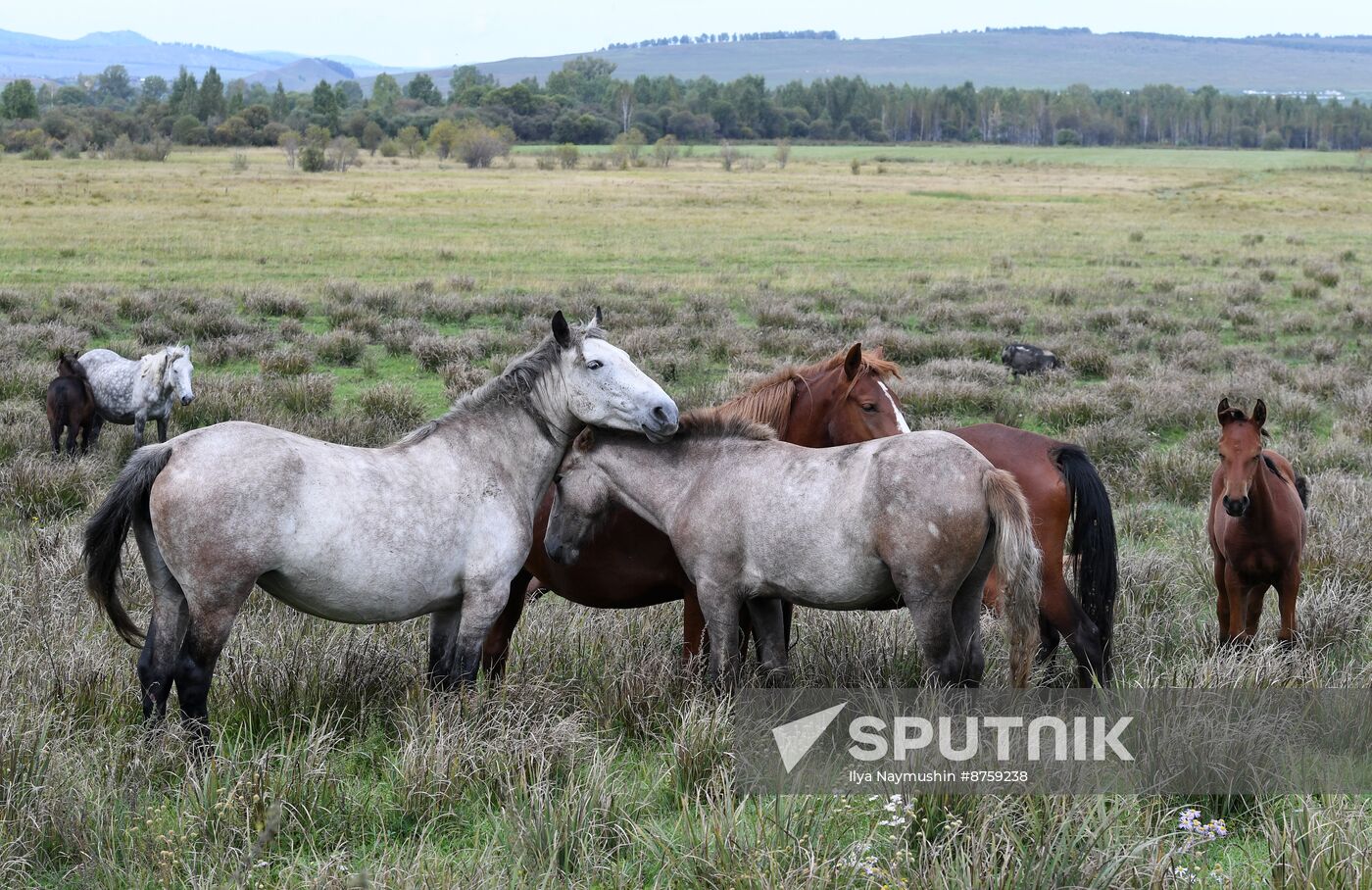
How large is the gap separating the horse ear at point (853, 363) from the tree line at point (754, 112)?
91.9 metres

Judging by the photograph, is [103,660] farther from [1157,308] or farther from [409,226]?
[409,226]

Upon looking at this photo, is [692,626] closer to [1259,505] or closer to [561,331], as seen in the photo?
[561,331]

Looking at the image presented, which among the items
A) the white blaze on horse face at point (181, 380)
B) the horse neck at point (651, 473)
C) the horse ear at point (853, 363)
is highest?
the horse ear at point (853, 363)

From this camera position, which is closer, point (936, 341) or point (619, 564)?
point (619, 564)

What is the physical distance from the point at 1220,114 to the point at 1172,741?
6654 inches

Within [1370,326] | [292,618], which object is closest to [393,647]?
[292,618]

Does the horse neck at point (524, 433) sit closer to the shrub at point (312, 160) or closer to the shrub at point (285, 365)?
the shrub at point (285, 365)

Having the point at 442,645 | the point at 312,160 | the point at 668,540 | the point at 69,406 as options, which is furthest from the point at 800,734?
the point at 312,160

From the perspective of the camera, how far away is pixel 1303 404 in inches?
504

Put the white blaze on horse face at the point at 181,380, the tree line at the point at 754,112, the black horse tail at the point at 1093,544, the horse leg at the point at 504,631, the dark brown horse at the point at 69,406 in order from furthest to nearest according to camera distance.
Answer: the tree line at the point at 754,112
the white blaze on horse face at the point at 181,380
the dark brown horse at the point at 69,406
the black horse tail at the point at 1093,544
the horse leg at the point at 504,631

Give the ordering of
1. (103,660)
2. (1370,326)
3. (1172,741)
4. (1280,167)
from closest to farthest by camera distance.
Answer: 1. (1172,741)
2. (103,660)
3. (1370,326)
4. (1280,167)

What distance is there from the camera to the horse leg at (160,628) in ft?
14.7

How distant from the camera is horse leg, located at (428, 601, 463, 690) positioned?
15.9 feet

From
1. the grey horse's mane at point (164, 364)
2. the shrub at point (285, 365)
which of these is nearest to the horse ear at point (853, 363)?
the grey horse's mane at point (164, 364)
